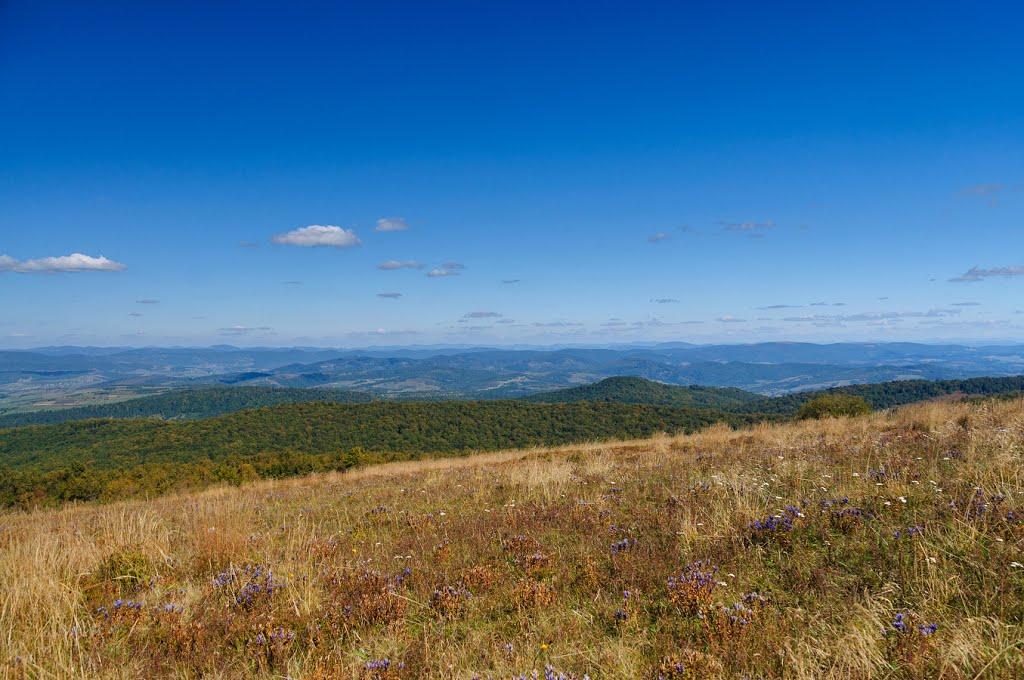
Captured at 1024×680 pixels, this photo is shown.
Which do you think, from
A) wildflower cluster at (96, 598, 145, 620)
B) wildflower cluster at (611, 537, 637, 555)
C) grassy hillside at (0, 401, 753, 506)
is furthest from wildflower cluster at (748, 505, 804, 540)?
grassy hillside at (0, 401, 753, 506)

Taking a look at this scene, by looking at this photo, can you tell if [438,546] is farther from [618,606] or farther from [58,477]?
[58,477]

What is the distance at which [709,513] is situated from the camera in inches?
225

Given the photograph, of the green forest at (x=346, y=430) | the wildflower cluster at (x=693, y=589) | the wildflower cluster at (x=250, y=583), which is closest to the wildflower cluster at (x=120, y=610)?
the wildflower cluster at (x=250, y=583)

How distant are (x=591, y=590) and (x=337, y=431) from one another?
112 meters

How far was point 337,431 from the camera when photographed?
106688 mm

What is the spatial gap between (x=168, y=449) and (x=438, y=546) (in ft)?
355

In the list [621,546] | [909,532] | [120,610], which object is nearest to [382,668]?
[621,546]

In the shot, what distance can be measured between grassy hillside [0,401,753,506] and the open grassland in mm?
69710

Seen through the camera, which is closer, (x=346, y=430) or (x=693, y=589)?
(x=693, y=589)

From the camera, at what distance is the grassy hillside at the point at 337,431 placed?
87.4 meters

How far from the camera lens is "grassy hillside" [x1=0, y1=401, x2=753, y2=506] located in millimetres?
87375

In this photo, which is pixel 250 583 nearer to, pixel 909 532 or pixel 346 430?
pixel 909 532

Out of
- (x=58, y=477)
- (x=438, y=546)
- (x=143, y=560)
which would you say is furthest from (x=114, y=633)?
(x=58, y=477)

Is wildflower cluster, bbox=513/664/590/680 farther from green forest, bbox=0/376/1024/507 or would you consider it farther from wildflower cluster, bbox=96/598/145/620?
green forest, bbox=0/376/1024/507
